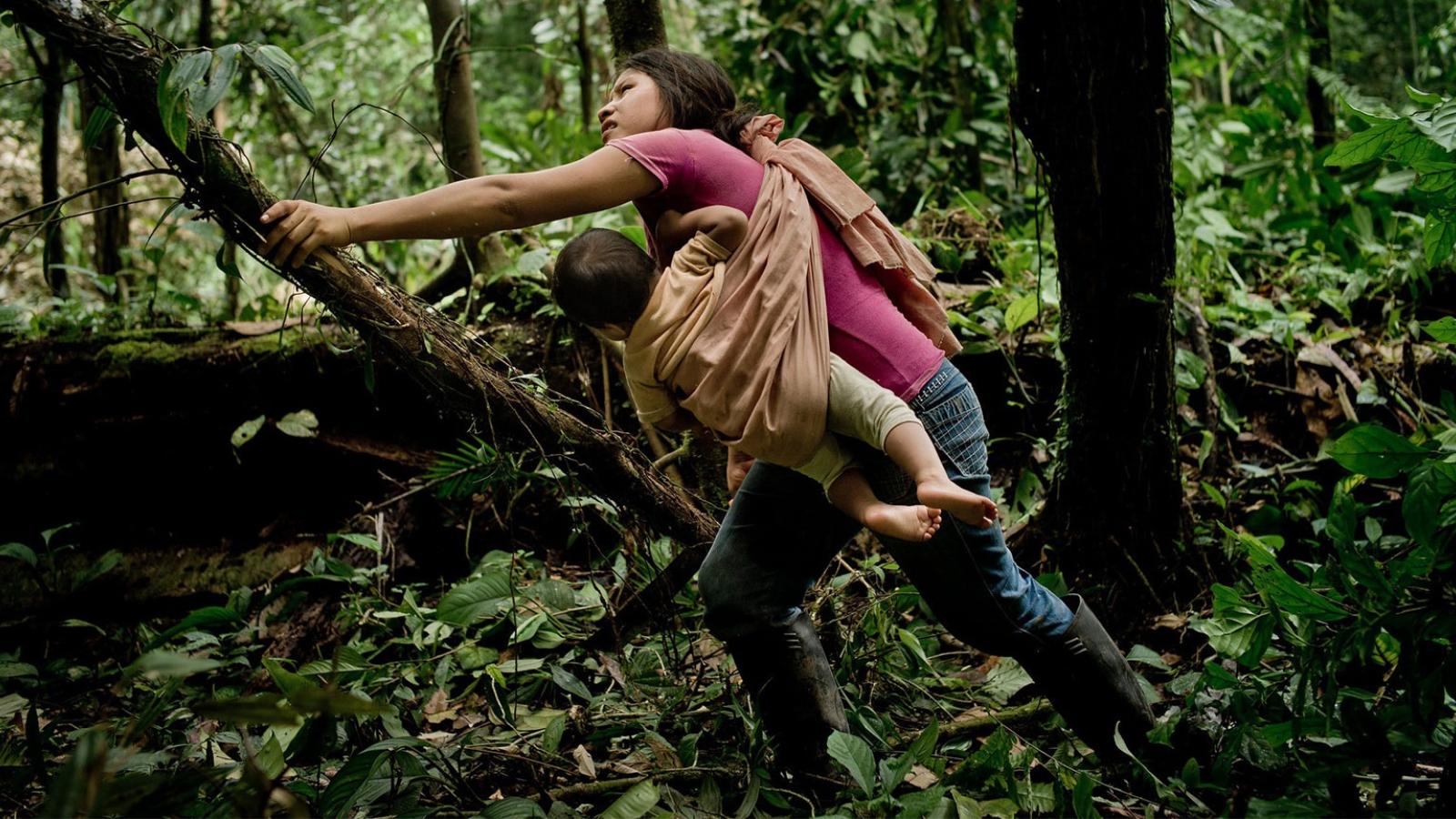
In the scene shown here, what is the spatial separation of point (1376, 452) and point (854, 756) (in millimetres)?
1171

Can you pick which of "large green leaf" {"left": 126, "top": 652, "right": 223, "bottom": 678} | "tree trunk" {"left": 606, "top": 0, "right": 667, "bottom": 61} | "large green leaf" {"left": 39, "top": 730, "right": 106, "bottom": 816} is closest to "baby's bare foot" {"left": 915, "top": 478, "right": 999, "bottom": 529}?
"large green leaf" {"left": 126, "top": 652, "right": 223, "bottom": 678}

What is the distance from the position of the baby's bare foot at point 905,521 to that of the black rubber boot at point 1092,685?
58cm

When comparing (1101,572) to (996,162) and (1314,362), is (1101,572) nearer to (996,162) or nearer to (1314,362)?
(1314,362)

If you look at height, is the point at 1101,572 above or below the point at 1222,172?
below

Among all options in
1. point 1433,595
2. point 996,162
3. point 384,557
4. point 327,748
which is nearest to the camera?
point 1433,595

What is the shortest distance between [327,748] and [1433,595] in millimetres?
2295

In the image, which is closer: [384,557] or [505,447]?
[505,447]

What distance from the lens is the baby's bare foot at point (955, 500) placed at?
1678mm

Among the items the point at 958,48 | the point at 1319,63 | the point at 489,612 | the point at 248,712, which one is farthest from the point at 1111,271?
the point at 1319,63

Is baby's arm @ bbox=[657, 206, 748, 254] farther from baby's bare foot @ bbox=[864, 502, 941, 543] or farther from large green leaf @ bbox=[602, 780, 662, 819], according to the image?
large green leaf @ bbox=[602, 780, 662, 819]

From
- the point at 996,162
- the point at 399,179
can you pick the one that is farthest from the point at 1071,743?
the point at 399,179

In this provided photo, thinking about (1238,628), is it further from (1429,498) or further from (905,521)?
(905,521)

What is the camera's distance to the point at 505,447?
2475 millimetres

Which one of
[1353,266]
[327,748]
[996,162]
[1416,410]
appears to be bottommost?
[327,748]
